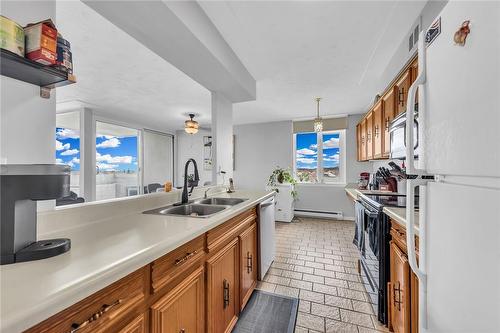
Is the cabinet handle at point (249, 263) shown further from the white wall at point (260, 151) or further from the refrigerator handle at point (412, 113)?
the white wall at point (260, 151)

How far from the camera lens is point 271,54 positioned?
2.23m

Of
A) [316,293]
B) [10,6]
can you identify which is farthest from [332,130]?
[10,6]

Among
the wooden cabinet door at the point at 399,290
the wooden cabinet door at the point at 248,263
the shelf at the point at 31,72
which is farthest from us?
the wooden cabinet door at the point at 248,263

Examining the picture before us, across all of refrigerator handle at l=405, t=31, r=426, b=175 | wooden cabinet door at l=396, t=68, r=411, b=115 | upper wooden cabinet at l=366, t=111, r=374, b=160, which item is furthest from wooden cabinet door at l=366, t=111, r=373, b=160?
refrigerator handle at l=405, t=31, r=426, b=175

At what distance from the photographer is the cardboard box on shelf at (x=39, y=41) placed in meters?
0.74

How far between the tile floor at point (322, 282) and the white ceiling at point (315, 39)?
2.47 meters

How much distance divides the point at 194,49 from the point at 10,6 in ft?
3.51

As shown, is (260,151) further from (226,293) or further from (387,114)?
(226,293)

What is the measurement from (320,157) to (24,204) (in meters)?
5.15

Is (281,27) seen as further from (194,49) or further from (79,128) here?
(79,128)

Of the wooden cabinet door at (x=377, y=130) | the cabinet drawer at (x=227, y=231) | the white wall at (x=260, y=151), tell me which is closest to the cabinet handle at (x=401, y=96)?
the wooden cabinet door at (x=377, y=130)

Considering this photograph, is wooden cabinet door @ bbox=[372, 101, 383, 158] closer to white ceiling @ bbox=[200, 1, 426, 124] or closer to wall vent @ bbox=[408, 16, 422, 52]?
white ceiling @ bbox=[200, 1, 426, 124]

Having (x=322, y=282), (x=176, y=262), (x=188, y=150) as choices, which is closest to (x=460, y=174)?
(x=176, y=262)

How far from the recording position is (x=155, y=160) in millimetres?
6156
